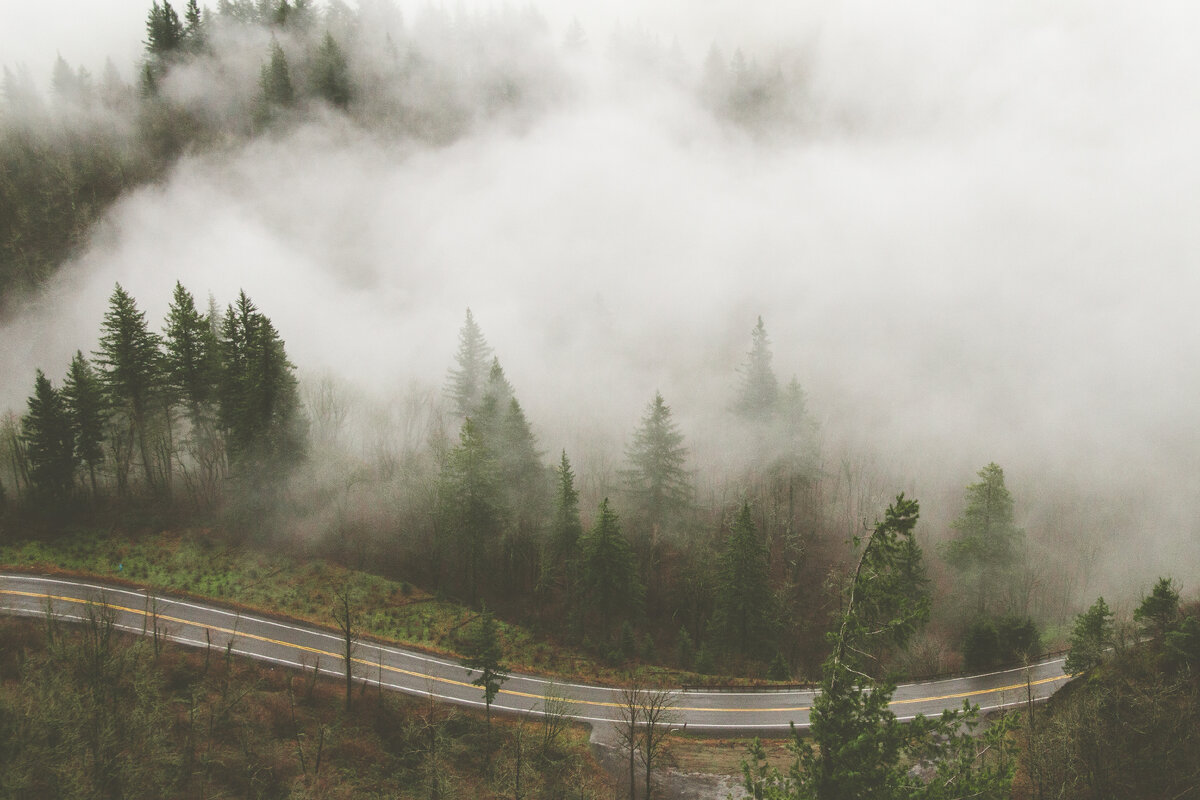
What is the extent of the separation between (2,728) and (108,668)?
287 inches

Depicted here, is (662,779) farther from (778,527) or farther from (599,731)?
(778,527)

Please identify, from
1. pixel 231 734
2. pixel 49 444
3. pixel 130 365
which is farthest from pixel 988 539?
pixel 49 444

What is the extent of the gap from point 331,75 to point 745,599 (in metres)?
95.4

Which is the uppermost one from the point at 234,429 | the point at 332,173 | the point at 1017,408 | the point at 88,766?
the point at 332,173

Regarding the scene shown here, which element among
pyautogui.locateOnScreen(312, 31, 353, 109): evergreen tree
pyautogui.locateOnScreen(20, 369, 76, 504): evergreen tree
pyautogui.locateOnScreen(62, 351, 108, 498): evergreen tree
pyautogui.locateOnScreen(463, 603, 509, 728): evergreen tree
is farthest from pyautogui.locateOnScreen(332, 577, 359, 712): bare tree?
pyautogui.locateOnScreen(312, 31, 353, 109): evergreen tree

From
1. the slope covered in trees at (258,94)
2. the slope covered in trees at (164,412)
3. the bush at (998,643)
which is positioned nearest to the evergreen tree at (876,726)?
the bush at (998,643)

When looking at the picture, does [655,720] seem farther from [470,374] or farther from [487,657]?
[470,374]

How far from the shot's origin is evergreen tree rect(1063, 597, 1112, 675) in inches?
1556

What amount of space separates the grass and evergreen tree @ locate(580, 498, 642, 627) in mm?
5291

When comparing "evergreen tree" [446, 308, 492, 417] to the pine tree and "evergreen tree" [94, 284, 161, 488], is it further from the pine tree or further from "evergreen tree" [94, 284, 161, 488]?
the pine tree

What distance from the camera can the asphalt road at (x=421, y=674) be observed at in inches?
1630

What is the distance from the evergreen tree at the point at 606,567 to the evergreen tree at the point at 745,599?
7593mm

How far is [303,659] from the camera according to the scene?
42.5 metres

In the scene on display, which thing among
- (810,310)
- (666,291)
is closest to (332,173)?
(666,291)
